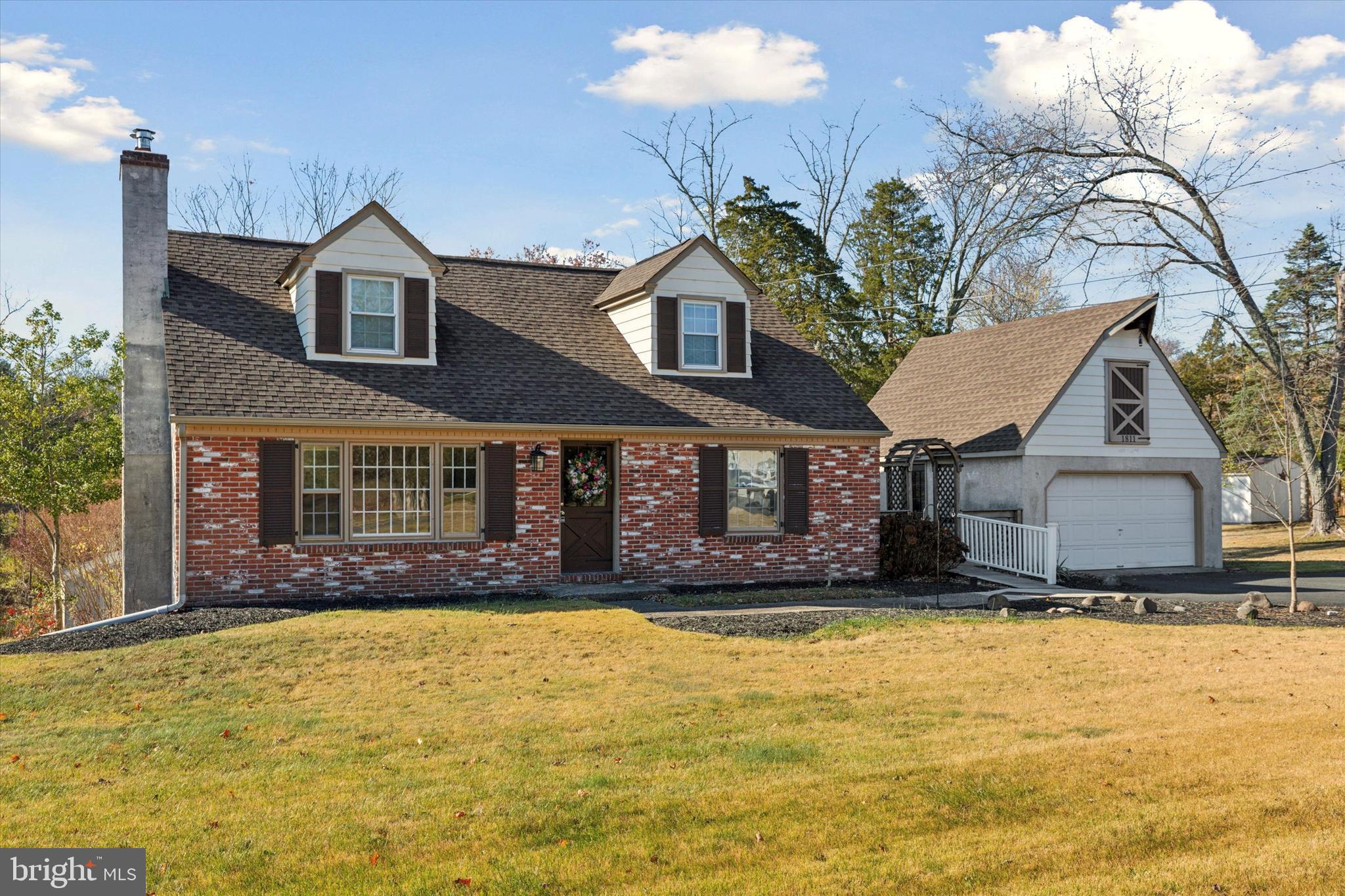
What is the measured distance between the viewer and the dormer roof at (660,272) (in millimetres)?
18469

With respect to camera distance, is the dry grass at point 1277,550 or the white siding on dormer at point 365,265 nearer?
the white siding on dormer at point 365,265

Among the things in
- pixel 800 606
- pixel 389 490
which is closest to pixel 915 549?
pixel 800 606

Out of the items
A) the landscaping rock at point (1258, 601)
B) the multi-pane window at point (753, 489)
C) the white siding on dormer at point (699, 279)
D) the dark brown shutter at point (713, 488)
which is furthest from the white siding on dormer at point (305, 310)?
the landscaping rock at point (1258, 601)

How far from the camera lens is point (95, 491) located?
60.1ft

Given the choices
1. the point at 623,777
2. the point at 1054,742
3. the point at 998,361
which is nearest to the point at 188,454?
the point at 623,777

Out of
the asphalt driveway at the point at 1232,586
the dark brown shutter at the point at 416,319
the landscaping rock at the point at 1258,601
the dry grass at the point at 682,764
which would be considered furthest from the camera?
the asphalt driveway at the point at 1232,586

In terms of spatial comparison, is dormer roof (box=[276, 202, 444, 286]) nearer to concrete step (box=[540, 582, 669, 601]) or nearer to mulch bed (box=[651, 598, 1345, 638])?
concrete step (box=[540, 582, 669, 601])

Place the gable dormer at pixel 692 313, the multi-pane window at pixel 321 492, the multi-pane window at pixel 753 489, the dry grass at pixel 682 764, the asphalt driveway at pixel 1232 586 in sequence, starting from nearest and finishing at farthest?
the dry grass at pixel 682 764
the multi-pane window at pixel 321 492
the asphalt driveway at pixel 1232 586
the multi-pane window at pixel 753 489
the gable dormer at pixel 692 313

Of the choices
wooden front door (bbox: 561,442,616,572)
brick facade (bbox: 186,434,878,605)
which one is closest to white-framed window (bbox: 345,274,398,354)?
brick facade (bbox: 186,434,878,605)

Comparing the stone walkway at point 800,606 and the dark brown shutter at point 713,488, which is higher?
the dark brown shutter at point 713,488

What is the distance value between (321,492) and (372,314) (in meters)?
2.97

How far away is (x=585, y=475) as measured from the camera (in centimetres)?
1755

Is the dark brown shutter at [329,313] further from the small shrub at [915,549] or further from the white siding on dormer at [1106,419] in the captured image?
the white siding on dormer at [1106,419]

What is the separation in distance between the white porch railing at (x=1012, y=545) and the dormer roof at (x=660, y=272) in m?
5.97
